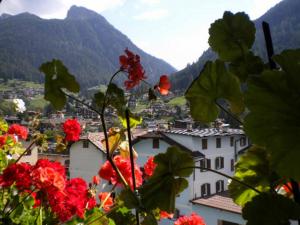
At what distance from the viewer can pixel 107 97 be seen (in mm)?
764

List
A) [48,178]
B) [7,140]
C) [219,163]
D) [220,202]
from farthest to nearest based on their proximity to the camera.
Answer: [219,163] < [220,202] < [7,140] < [48,178]

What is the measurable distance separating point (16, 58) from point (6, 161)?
10765 cm

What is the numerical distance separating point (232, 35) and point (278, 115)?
0.25 m

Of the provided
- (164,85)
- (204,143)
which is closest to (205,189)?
(204,143)

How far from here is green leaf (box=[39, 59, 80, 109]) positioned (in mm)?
675

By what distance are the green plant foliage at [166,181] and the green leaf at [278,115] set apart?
16 cm

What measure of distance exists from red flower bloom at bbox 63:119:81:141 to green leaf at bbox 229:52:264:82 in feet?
4.18

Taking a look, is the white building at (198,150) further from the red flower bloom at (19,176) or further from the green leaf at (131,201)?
the green leaf at (131,201)

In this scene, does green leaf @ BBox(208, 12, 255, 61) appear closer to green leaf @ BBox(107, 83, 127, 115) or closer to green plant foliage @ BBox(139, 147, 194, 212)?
green plant foliage @ BBox(139, 147, 194, 212)

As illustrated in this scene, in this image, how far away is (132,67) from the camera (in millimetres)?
949

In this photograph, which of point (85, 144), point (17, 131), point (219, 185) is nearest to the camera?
point (17, 131)

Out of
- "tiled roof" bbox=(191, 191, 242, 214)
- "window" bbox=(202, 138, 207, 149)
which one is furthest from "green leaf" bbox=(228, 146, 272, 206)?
"window" bbox=(202, 138, 207, 149)

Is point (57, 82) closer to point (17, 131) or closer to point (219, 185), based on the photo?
point (17, 131)

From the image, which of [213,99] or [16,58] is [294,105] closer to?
[213,99]
